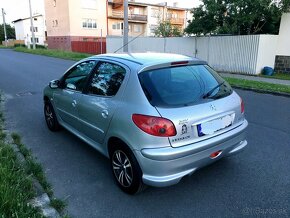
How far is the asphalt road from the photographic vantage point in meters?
2.82

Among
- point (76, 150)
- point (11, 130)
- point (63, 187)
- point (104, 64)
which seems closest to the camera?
point (63, 187)

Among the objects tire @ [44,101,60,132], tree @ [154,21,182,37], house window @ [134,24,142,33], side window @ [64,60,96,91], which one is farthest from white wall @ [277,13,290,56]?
house window @ [134,24,142,33]

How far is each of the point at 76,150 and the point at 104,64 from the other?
5.31ft

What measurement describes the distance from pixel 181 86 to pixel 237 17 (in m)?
11.5

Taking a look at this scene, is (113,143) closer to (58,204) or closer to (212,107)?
(58,204)

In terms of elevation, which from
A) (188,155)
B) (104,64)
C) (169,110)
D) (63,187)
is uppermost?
(104,64)

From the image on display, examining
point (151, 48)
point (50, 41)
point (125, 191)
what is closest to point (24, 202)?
point (125, 191)

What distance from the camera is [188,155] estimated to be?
2732mm

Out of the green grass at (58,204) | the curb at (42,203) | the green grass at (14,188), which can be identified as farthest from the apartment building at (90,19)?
the green grass at (58,204)

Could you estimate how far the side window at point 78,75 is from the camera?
385cm

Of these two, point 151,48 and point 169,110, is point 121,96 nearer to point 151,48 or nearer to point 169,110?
point 169,110

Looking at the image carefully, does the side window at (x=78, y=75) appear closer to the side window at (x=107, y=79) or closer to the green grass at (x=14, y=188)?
the side window at (x=107, y=79)

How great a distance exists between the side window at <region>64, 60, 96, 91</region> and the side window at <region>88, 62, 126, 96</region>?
0.24 m

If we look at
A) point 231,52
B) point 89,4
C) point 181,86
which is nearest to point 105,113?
point 181,86
